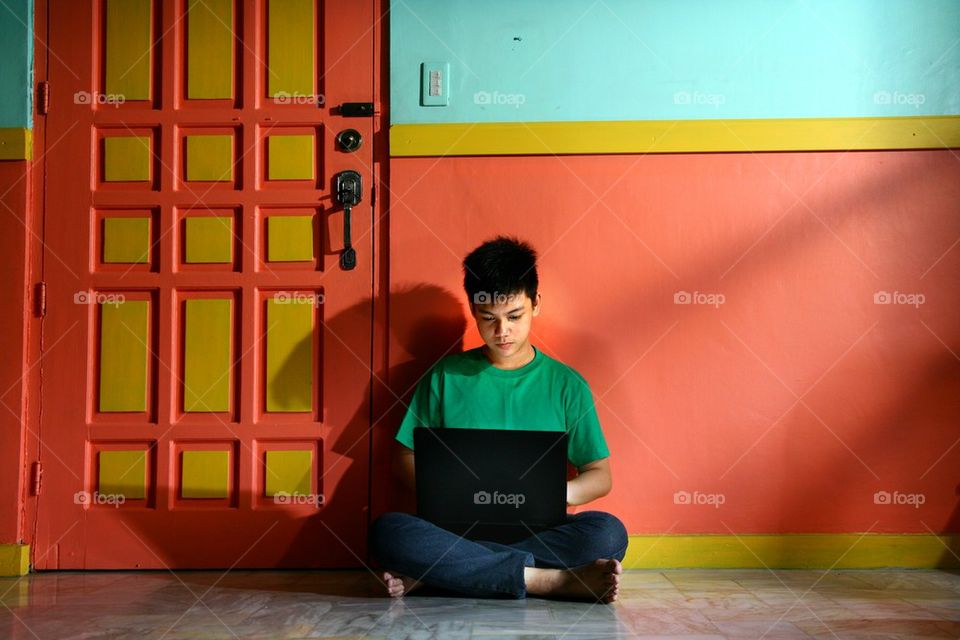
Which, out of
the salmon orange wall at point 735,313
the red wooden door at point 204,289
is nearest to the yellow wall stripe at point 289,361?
the red wooden door at point 204,289

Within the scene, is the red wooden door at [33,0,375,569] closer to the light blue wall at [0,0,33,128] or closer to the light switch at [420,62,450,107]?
the light blue wall at [0,0,33,128]

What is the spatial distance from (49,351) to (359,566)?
1223mm

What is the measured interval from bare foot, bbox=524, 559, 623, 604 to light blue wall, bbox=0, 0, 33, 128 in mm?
2159

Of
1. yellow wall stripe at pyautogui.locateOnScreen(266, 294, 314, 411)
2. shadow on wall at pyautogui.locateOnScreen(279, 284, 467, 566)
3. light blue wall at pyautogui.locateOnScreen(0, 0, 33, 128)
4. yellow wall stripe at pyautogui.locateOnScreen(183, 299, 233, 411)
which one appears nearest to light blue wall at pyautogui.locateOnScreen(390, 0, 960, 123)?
shadow on wall at pyautogui.locateOnScreen(279, 284, 467, 566)

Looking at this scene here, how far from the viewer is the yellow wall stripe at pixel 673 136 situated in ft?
8.40

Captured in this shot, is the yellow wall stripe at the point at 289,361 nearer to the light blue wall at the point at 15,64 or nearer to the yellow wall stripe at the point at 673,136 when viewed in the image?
the yellow wall stripe at the point at 673,136

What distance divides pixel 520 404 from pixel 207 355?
1031mm

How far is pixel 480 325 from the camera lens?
7.80 ft

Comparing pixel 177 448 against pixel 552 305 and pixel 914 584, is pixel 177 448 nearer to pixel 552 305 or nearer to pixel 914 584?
pixel 552 305

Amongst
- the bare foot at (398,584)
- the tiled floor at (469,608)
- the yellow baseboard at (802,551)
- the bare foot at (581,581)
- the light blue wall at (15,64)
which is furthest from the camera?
the light blue wall at (15,64)

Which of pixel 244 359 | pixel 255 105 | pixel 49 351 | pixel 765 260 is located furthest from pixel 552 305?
pixel 49 351

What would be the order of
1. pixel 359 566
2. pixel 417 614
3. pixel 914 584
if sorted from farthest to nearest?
pixel 359 566 → pixel 914 584 → pixel 417 614

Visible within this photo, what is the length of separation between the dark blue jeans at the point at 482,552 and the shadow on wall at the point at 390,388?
32 cm

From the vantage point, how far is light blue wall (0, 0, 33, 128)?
103 inches
